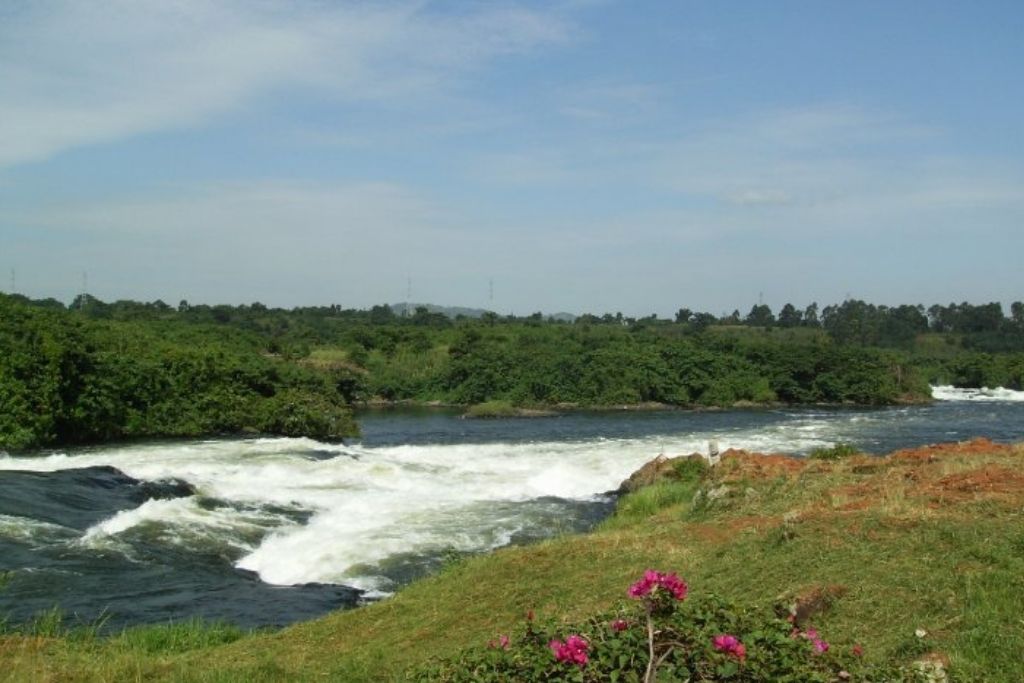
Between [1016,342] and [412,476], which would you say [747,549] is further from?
[1016,342]

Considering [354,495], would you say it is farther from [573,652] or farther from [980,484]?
[573,652]

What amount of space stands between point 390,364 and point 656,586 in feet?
248

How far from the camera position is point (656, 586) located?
4914 millimetres

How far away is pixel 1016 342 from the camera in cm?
11794

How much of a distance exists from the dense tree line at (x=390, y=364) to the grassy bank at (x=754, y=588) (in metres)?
25.8

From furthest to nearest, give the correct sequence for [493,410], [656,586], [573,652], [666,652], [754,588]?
[493,410] < [754,588] < [656,586] < [666,652] < [573,652]

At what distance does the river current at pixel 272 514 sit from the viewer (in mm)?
14039

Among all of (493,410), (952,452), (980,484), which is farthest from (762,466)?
(493,410)

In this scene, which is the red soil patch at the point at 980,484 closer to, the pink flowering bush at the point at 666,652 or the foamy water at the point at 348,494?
the pink flowering bush at the point at 666,652

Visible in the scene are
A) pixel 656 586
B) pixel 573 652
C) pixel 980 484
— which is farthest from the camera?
pixel 980 484

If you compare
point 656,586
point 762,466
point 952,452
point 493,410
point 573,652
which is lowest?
point 493,410

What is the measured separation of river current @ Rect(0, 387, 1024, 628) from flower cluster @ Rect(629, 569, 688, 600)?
9171mm

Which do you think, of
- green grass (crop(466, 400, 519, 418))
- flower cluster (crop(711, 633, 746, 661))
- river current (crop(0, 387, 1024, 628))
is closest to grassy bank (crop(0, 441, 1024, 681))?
flower cluster (crop(711, 633, 746, 661))

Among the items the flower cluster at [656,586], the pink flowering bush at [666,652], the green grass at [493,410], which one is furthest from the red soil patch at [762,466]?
the green grass at [493,410]
